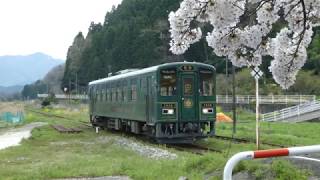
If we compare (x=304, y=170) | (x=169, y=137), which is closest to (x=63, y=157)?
(x=169, y=137)

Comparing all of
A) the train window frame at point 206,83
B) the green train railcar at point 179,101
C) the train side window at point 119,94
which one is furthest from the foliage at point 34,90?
the train window frame at point 206,83

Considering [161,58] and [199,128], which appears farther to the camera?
[161,58]

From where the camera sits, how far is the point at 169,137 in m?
19.9

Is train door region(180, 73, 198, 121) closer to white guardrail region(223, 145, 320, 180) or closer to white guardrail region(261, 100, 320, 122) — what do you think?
white guardrail region(223, 145, 320, 180)

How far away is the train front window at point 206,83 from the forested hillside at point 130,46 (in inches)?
1524

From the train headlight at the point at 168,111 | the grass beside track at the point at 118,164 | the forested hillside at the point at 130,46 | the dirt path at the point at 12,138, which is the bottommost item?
the dirt path at the point at 12,138

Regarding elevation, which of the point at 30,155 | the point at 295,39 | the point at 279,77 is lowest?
the point at 30,155

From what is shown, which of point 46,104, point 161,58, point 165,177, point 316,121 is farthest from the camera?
point 46,104

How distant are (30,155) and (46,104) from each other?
251ft

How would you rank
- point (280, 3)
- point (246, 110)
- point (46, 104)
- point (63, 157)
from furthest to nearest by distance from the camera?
point (46, 104) < point (246, 110) < point (63, 157) < point (280, 3)

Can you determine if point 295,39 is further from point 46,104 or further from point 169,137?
point 46,104

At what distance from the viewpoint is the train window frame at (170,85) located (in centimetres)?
1978

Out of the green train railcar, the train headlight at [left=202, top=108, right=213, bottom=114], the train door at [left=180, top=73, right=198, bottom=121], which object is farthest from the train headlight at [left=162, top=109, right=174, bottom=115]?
the train headlight at [left=202, top=108, right=213, bottom=114]

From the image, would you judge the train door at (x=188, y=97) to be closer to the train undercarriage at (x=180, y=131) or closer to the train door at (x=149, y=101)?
the train undercarriage at (x=180, y=131)
